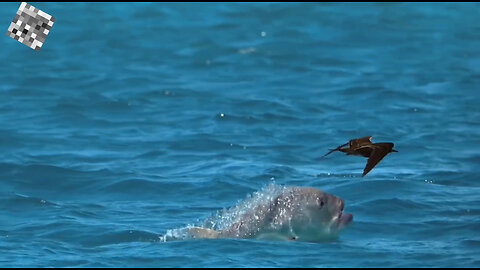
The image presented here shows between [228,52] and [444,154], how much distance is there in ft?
24.2

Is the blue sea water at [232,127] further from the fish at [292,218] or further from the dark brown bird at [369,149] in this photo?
the dark brown bird at [369,149]

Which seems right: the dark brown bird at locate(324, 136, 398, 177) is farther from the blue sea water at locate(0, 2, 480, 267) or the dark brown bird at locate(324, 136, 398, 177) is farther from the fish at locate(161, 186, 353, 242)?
the blue sea water at locate(0, 2, 480, 267)

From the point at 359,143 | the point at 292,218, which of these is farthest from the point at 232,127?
the point at 359,143

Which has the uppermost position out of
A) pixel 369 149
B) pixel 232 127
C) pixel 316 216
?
pixel 232 127

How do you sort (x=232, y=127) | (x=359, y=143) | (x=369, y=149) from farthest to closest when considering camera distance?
1. (x=232, y=127)
2. (x=369, y=149)
3. (x=359, y=143)

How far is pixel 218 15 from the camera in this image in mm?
23578

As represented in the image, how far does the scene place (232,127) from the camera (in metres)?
14.8

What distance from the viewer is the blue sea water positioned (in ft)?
31.4

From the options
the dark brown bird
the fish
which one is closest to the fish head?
the fish

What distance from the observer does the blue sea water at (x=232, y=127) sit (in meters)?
9.57

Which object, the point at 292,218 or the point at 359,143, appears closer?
the point at 359,143

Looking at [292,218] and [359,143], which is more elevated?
[359,143]

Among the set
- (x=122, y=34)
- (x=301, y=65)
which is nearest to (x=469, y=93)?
(x=301, y=65)

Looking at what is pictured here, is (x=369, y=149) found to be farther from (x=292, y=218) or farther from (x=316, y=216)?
(x=292, y=218)
